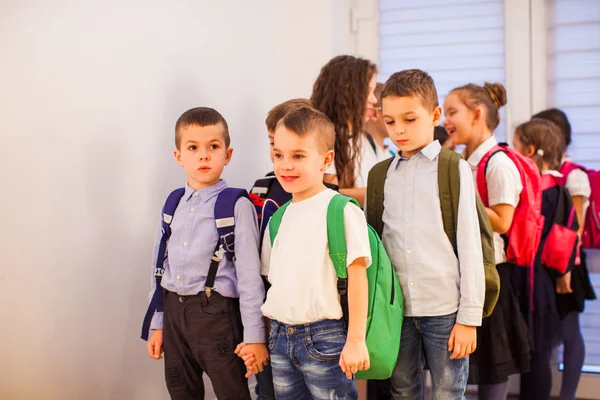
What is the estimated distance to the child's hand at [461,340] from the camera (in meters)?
1.61

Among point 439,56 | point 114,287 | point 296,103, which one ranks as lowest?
point 114,287

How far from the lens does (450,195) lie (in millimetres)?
1683

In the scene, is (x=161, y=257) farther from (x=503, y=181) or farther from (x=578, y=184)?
(x=578, y=184)

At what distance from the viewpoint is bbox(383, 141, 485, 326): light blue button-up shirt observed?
163 cm

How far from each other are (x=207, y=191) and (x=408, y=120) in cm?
69

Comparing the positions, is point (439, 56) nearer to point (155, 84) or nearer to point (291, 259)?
point (155, 84)

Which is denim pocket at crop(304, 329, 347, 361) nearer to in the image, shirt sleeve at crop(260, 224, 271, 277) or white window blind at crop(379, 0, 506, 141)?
shirt sleeve at crop(260, 224, 271, 277)

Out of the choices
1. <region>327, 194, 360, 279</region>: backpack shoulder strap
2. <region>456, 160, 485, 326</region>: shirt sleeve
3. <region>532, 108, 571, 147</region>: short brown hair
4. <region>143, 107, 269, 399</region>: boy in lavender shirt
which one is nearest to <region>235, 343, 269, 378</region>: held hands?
<region>143, 107, 269, 399</region>: boy in lavender shirt

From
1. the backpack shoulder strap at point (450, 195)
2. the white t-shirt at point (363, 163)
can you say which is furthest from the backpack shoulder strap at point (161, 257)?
the backpack shoulder strap at point (450, 195)

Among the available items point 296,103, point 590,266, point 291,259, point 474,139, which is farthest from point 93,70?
point 590,266

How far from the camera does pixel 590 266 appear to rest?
3.29m

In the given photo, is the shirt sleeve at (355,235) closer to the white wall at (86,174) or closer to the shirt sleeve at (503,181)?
the shirt sleeve at (503,181)

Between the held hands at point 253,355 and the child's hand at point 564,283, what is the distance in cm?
176

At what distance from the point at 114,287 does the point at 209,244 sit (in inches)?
19.8
